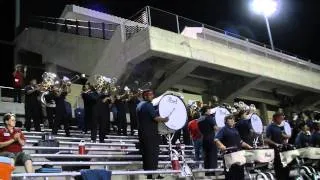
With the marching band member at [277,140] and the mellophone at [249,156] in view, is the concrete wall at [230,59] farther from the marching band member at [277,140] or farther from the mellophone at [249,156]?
the mellophone at [249,156]

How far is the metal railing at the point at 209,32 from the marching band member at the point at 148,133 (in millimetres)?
8918

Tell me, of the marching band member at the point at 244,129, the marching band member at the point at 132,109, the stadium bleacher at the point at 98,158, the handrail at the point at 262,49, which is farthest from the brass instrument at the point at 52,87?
the handrail at the point at 262,49

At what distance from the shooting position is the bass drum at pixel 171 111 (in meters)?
8.00

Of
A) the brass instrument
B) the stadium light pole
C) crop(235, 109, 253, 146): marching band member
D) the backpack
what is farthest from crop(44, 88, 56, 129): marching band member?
the stadium light pole

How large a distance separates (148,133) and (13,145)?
215 cm

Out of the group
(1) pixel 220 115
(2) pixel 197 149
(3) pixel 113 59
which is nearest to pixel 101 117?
(2) pixel 197 149

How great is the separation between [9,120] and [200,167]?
402cm

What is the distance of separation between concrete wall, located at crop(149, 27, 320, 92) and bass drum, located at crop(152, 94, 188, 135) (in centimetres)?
784

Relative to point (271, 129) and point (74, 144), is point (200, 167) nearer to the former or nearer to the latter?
point (271, 129)

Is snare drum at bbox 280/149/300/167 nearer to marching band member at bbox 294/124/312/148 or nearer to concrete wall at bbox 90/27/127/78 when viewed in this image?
marching band member at bbox 294/124/312/148

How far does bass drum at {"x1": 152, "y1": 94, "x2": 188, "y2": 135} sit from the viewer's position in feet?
26.2

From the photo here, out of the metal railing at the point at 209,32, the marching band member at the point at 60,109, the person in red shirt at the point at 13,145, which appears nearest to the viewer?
the person in red shirt at the point at 13,145

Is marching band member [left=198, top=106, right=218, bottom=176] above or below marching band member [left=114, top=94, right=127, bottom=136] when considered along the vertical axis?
below

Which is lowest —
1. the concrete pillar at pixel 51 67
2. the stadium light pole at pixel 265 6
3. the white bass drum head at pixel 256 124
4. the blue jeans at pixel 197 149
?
the blue jeans at pixel 197 149
